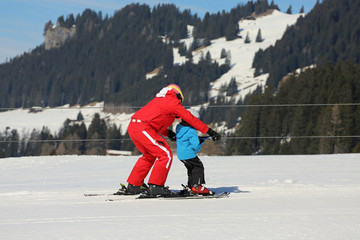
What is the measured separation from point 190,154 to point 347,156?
5.23m

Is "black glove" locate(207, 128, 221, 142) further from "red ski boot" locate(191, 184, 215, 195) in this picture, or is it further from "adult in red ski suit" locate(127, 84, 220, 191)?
"red ski boot" locate(191, 184, 215, 195)

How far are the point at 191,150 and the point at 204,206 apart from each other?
0.77 metres

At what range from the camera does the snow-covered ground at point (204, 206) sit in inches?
147

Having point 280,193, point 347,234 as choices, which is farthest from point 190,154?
point 347,234

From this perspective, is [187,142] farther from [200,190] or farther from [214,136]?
[200,190]

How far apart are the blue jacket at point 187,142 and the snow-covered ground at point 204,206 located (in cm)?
50

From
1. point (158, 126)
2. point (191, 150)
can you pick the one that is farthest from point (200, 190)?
point (158, 126)

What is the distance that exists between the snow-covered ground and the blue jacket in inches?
19.8

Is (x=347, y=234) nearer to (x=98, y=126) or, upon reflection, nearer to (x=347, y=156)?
(x=347, y=156)

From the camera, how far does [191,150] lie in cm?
550

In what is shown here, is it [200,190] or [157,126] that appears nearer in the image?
[157,126]

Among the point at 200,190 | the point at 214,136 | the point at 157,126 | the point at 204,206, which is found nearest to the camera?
the point at 204,206

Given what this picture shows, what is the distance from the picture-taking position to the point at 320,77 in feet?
285

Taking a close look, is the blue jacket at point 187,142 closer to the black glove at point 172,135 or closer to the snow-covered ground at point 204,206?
the black glove at point 172,135
